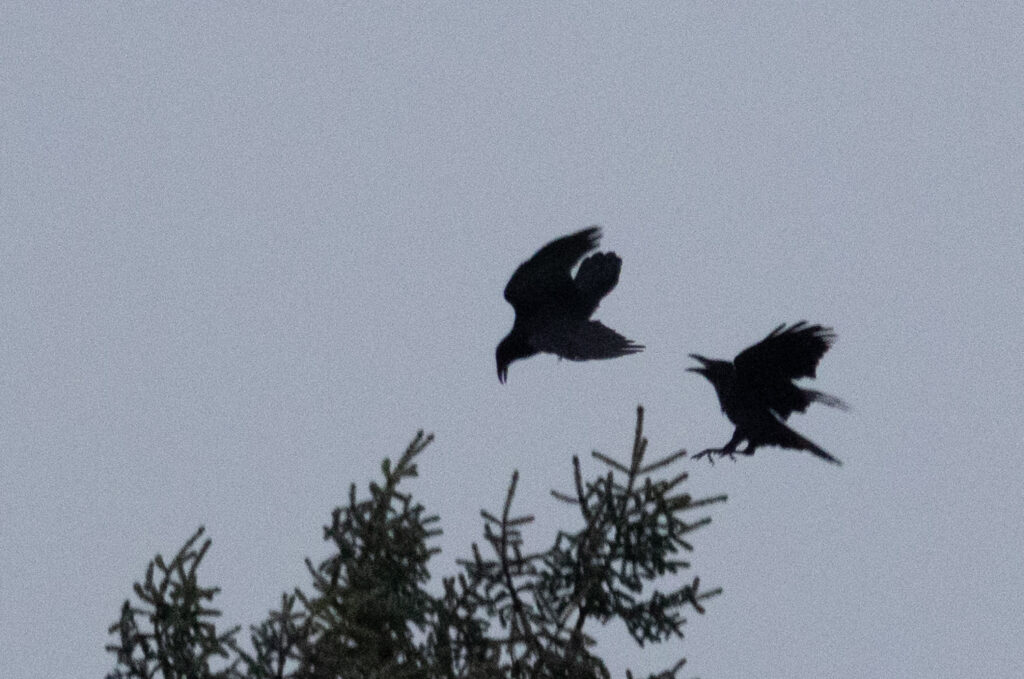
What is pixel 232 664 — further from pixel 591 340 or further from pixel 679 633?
pixel 591 340

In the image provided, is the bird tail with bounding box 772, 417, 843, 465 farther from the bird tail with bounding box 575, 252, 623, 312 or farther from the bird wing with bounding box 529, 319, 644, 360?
the bird tail with bounding box 575, 252, 623, 312

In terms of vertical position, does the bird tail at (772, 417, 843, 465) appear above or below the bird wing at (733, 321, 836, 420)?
below

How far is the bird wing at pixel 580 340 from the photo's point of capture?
708cm

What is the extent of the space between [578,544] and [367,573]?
1.04 m

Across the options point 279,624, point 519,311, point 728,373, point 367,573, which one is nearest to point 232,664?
point 279,624

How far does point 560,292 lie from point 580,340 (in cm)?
46

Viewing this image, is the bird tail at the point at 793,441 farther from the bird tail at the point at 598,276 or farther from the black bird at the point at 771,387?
the bird tail at the point at 598,276

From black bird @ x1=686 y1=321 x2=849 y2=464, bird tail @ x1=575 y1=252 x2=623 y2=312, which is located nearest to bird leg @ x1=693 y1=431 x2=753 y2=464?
black bird @ x1=686 y1=321 x2=849 y2=464

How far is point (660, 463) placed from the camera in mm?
4906

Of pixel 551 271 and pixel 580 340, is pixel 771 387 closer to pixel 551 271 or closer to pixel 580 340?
A: pixel 580 340

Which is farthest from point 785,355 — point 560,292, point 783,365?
point 560,292

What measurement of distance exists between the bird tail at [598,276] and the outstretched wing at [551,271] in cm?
10

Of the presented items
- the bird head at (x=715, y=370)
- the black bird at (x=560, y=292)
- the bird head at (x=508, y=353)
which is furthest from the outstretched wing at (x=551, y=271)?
the bird head at (x=715, y=370)

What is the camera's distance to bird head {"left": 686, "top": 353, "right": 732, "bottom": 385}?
636cm
